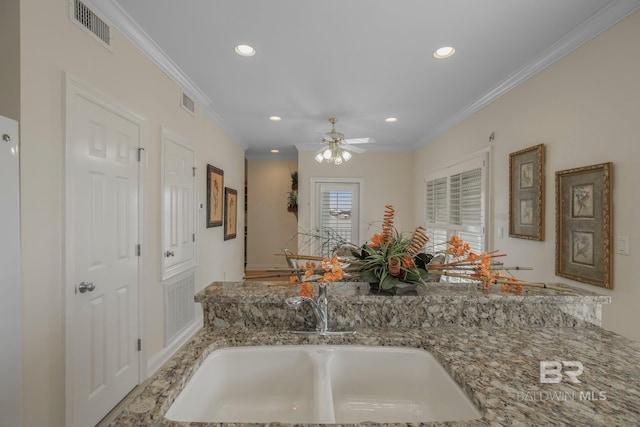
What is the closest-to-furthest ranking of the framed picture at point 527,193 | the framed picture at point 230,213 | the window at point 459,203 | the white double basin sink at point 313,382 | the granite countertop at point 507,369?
1. the granite countertop at point 507,369
2. the white double basin sink at point 313,382
3. the framed picture at point 527,193
4. the window at point 459,203
5. the framed picture at point 230,213

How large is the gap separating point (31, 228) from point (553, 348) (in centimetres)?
217

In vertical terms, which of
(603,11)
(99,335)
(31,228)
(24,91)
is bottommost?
(99,335)

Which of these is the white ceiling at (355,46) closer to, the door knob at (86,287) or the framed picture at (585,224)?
the framed picture at (585,224)

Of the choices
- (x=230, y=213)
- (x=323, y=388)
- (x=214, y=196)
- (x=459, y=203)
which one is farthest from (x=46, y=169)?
(x=459, y=203)

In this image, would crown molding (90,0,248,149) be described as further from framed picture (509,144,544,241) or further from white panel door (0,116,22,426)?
framed picture (509,144,544,241)

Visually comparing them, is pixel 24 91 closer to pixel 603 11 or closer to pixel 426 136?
pixel 603 11

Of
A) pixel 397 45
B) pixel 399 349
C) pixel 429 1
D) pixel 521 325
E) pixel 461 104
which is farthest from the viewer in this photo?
pixel 461 104

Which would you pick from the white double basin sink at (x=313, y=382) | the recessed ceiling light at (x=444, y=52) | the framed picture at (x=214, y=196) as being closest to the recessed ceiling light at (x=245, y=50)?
the recessed ceiling light at (x=444, y=52)

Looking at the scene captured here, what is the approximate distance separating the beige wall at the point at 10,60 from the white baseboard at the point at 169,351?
197 cm

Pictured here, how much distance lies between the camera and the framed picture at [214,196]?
3602 millimetres

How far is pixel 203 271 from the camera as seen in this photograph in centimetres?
348

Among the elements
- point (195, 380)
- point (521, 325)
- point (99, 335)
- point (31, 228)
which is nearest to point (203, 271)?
point (99, 335)

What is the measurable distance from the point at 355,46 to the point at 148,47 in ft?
5.09

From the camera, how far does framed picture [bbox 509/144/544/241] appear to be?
7.66 ft
